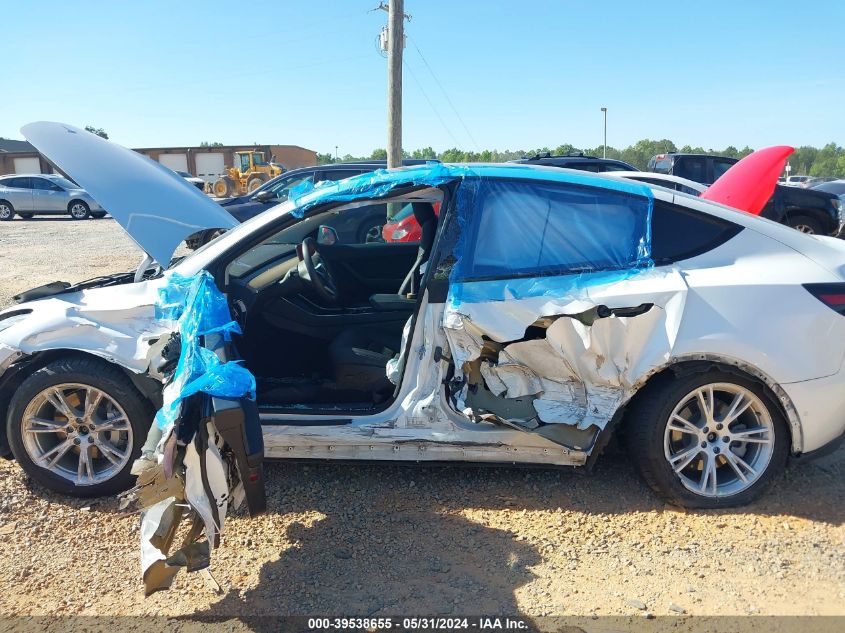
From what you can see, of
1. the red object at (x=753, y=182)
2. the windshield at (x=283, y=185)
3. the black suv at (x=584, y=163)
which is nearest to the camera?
the red object at (x=753, y=182)

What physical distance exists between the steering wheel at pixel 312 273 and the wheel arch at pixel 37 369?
113 centimetres

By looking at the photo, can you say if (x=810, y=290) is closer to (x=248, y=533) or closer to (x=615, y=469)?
(x=615, y=469)

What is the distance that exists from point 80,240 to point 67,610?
1517 cm

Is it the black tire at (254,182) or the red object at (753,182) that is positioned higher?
the red object at (753,182)

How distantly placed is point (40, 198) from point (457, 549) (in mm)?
24337

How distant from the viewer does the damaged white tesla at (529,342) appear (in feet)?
10.4

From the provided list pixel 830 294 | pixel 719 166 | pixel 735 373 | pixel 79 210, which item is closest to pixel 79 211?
pixel 79 210

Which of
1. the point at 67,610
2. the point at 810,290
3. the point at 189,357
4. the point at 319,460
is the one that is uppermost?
the point at 810,290

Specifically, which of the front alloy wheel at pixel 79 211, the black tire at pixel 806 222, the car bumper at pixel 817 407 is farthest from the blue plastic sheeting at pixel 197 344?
the front alloy wheel at pixel 79 211

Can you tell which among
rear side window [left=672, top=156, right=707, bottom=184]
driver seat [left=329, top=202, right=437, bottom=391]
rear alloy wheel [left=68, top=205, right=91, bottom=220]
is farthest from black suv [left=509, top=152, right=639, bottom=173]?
rear alloy wheel [left=68, top=205, right=91, bottom=220]

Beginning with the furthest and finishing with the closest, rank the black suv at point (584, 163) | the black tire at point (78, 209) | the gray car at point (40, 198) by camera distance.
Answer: the black tire at point (78, 209), the gray car at point (40, 198), the black suv at point (584, 163)

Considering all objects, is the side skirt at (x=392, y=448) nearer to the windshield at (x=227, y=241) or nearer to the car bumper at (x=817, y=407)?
the windshield at (x=227, y=241)

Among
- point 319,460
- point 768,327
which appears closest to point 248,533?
point 319,460

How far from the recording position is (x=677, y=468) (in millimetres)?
3303
